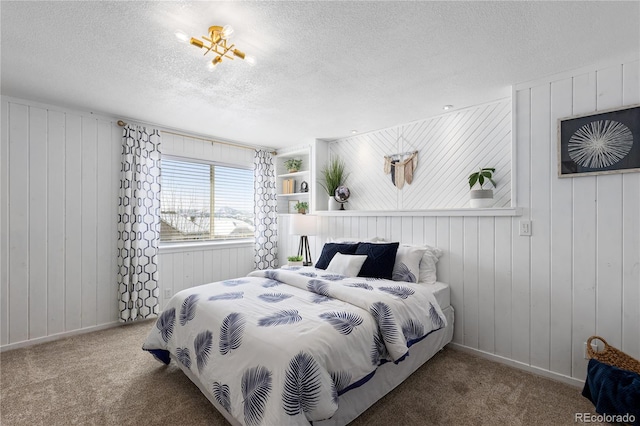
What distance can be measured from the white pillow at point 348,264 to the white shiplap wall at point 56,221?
8.19 feet

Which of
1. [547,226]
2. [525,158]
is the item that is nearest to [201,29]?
[525,158]

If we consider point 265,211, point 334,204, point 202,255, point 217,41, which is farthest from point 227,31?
point 265,211

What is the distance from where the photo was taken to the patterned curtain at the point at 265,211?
466 cm

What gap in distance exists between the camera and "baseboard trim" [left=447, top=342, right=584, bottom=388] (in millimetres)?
2252

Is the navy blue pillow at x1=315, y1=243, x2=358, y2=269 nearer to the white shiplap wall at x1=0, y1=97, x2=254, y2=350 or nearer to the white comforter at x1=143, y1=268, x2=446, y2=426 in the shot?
the white comforter at x1=143, y1=268, x2=446, y2=426

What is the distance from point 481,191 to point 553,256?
29.8 inches

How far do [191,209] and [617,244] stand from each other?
4.36m

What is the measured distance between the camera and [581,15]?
1.66 meters

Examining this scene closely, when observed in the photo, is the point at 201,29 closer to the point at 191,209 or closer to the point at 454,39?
the point at 454,39

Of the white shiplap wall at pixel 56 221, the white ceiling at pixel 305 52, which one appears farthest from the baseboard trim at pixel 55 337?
the white ceiling at pixel 305 52

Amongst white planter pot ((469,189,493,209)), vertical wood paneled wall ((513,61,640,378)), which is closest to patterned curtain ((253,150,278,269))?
white planter pot ((469,189,493,209))

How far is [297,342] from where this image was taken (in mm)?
1555

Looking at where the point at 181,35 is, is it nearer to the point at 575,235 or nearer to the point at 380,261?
the point at 380,261

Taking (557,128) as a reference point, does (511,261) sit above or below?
below
